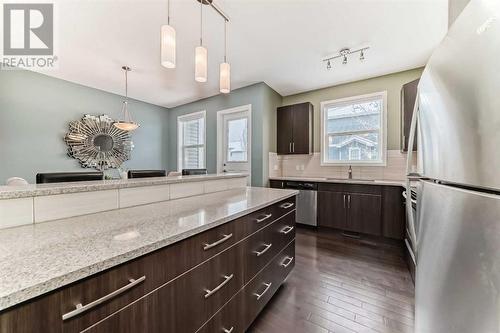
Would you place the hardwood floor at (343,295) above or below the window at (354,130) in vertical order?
below

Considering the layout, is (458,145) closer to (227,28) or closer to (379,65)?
(227,28)

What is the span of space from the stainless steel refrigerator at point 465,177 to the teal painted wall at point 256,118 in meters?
2.87

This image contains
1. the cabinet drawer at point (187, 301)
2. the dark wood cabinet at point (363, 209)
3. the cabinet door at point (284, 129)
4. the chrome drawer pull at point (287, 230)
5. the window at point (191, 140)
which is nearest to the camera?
the cabinet drawer at point (187, 301)

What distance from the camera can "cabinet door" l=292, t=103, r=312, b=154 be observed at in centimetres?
377

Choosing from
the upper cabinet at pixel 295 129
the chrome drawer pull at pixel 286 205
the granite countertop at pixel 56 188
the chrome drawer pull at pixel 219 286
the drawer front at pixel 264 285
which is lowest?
the drawer front at pixel 264 285

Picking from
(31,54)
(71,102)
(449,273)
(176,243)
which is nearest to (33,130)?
(71,102)

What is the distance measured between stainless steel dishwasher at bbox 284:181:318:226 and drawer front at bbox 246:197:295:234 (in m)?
1.55

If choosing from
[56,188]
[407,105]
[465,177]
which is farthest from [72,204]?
[407,105]

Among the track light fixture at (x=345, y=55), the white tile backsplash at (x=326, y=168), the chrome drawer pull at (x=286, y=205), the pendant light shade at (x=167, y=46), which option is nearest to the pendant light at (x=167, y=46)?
the pendant light shade at (x=167, y=46)

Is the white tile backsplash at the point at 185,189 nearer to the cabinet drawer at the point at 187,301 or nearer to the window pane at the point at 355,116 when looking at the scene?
the cabinet drawer at the point at 187,301

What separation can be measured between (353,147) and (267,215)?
2.80m

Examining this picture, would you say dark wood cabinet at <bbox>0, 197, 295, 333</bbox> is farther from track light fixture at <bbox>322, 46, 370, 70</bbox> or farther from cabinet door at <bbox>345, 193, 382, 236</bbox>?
track light fixture at <bbox>322, 46, 370, 70</bbox>

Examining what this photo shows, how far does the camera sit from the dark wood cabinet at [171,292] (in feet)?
1.65

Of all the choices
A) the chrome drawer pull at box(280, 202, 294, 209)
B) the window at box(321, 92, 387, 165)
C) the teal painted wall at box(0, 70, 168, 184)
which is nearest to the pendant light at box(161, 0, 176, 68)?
the chrome drawer pull at box(280, 202, 294, 209)
